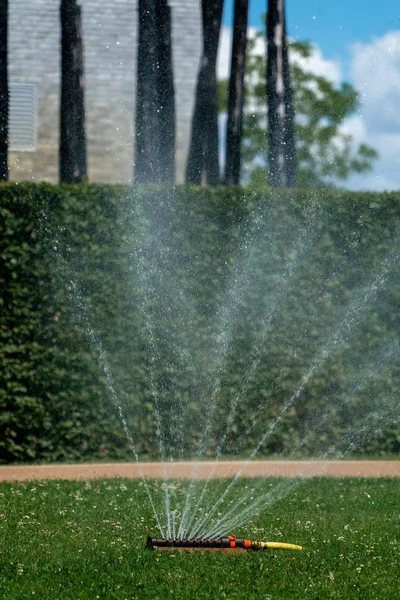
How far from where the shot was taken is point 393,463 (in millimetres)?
10234

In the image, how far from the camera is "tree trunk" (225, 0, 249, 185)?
14.2 meters

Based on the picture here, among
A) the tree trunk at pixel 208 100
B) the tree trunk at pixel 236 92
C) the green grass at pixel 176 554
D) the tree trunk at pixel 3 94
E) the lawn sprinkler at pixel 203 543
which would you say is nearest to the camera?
the green grass at pixel 176 554

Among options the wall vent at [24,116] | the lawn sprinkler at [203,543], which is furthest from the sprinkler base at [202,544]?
the wall vent at [24,116]

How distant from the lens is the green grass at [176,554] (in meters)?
5.25

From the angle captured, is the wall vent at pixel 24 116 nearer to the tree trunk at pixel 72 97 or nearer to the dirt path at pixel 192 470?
the tree trunk at pixel 72 97

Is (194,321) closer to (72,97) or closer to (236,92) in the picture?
(72,97)

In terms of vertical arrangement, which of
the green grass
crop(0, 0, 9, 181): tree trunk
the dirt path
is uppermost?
crop(0, 0, 9, 181): tree trunk

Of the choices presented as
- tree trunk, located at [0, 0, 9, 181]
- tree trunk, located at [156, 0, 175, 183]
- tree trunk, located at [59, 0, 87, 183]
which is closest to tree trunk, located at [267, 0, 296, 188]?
tree trunk, located at [156, 0, 175, 183]

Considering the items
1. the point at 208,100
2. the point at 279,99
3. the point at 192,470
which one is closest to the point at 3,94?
the point at 208,100

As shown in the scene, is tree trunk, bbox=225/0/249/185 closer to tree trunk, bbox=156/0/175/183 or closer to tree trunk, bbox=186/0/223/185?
tree trunk, bbox=186/0/223/185

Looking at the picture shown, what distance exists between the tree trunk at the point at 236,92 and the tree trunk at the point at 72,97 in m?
2.17

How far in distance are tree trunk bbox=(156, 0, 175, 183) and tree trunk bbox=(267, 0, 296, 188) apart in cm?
135

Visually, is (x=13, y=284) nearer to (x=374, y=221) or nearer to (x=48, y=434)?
(x=48, y=434)

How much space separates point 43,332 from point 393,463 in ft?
12.4
